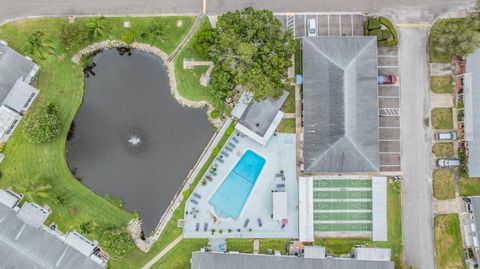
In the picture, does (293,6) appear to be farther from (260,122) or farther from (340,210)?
(340,210)

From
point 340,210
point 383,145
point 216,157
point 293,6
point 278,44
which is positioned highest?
point 293,6

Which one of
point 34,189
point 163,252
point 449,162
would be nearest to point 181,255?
point 163,252

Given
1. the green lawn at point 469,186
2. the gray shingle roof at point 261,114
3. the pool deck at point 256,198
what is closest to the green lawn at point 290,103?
the gray shingle roof at point 261,114

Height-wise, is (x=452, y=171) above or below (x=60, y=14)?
below

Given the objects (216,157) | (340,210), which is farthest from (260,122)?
(340,210)

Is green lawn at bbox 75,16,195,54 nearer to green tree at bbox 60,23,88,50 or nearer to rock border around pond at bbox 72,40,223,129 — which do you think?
rock border around pond at bbox 72,40,223,129

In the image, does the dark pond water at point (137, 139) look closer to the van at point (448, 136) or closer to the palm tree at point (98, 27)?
the palm tree at point (98, 27)

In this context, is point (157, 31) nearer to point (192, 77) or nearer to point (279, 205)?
point (192, 77)
